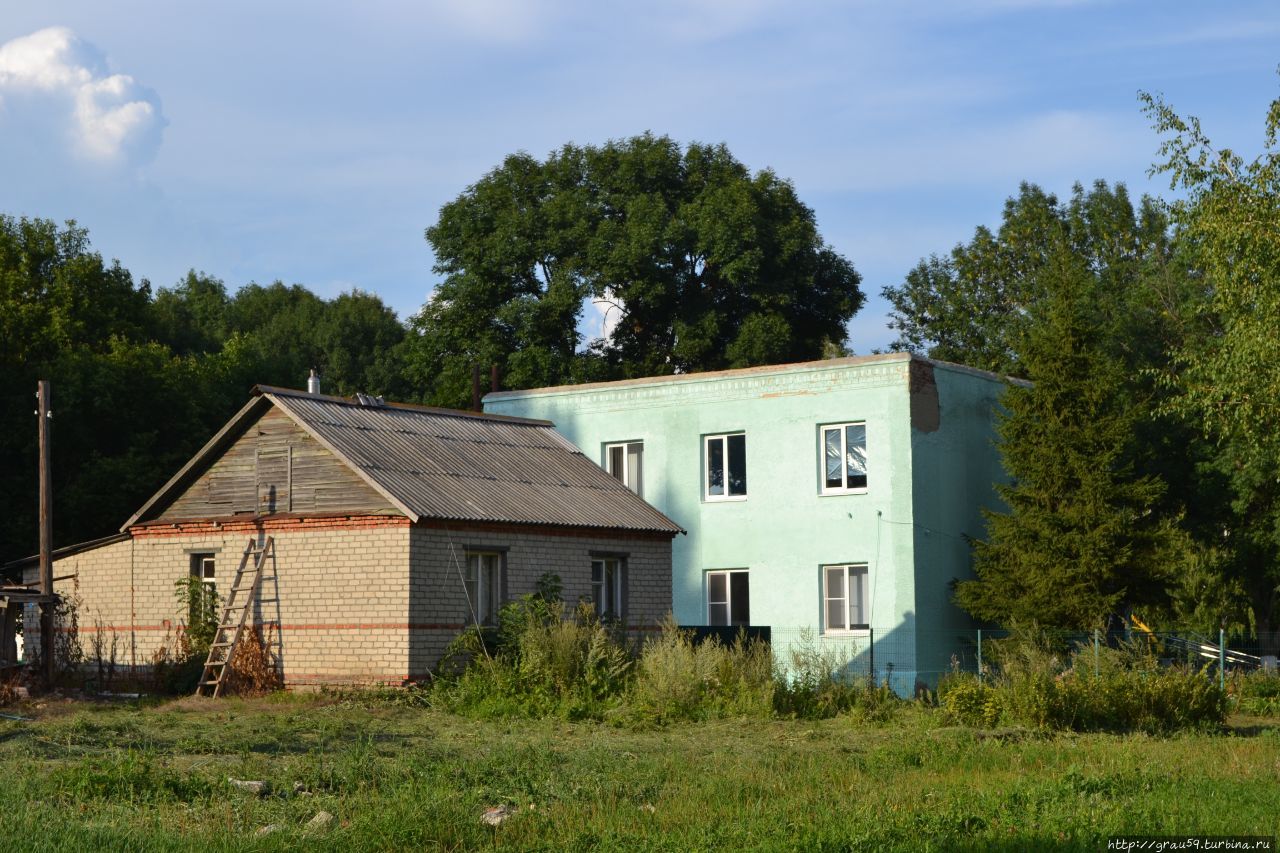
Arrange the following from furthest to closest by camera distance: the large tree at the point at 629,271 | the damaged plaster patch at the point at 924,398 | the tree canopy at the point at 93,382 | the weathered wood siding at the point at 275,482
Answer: the large tree at the point at 629,271 < the tree canopy at the point at 93,382 < the damaged plaster patch at the point at 924,398 < the weathered wood siding at the point at 275,482

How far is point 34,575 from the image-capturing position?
1159 inches

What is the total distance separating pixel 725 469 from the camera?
33812 millimetres

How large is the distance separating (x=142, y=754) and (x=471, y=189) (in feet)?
133

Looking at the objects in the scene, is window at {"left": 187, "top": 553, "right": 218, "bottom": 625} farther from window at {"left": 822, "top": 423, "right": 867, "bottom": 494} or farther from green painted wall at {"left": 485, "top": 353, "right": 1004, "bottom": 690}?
window at {"left": 822, "top": 423, "right": 867, "bottom": 494}

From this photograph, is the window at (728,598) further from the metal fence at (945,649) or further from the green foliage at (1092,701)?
the green foliage at (1092,701)

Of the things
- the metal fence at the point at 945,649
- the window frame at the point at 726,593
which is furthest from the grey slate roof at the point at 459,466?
the metal fence at the point at 945,649

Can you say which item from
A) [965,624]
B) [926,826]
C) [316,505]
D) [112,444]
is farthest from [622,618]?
[112,444]

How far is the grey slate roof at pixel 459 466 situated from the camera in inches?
1006

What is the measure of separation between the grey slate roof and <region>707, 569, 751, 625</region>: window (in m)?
4.08

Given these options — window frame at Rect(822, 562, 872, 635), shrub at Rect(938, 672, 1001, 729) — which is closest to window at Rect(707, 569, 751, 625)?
window frame at Rect(822, 562, 872, 635)

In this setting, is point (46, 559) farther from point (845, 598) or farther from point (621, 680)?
point (845, 598)

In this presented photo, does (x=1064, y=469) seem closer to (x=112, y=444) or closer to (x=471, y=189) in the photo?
(x=112, y=444)

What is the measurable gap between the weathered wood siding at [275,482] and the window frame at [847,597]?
36.7 ft

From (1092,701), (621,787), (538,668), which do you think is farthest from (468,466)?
(621,787)
